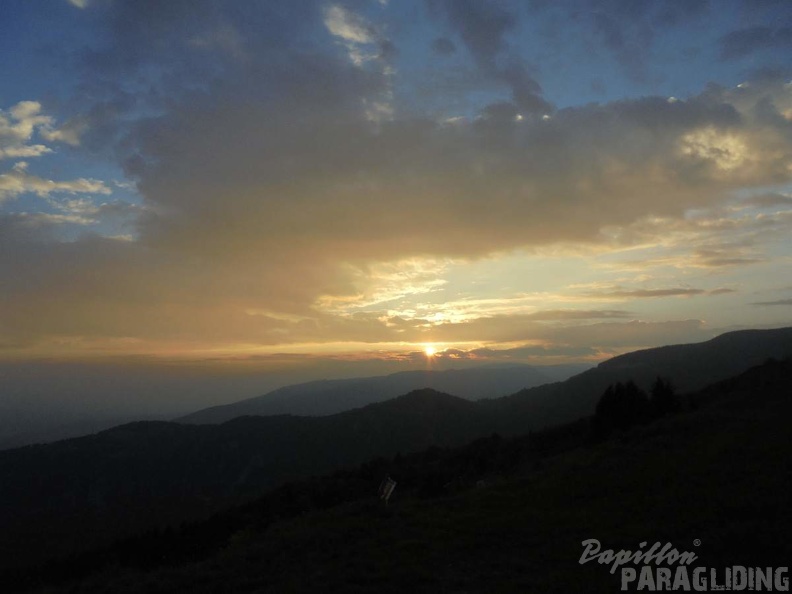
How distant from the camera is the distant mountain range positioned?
94.9 m

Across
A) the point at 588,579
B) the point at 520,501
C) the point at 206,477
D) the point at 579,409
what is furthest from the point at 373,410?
the point at 588,579

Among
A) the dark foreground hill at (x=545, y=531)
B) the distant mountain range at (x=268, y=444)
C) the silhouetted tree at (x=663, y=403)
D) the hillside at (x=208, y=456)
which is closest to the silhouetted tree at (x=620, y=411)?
the silhouetted tree at (x=663, y=403)

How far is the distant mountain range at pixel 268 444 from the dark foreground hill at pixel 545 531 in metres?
65.7

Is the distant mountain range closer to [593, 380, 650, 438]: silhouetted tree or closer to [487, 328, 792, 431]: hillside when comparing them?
[487, 328, 792, 431]: hillside

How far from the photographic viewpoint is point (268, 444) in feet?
374

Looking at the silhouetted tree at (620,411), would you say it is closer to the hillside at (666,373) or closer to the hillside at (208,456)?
the hillside at (666,373)

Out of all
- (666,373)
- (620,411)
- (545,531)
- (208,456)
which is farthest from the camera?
(666,373)

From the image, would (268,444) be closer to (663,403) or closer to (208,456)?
(208,456)

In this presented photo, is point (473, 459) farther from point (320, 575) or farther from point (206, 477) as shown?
point (206, 477)

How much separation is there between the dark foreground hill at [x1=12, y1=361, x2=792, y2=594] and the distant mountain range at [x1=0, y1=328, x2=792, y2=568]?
215ft

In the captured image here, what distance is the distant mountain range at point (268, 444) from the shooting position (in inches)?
3735

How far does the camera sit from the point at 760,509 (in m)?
11.6

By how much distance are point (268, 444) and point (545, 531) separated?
111 meters

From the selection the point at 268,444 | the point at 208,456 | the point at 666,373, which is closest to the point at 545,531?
the point at 268,444
